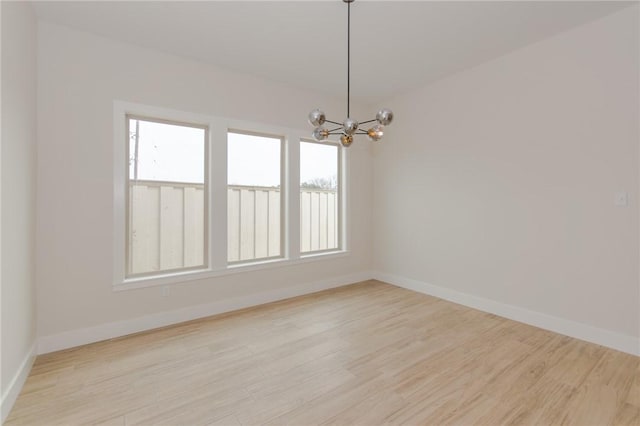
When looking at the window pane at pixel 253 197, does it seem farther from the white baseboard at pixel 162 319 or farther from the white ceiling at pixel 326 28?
the white ceiling at pixel 326 28

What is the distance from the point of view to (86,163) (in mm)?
2777

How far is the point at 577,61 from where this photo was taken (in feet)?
9.32

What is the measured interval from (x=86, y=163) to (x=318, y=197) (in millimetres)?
2931

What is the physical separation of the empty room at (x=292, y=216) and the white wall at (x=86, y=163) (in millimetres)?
19

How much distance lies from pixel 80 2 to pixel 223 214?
7.44 ft

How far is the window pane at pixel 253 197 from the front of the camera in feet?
12.4

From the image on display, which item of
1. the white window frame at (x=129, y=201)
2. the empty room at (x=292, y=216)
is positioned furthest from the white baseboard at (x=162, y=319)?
the white window frame at (x=129, y=201)

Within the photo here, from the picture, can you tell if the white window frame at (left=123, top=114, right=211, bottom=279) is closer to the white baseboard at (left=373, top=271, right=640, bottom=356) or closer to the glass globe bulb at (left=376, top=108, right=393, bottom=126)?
the glass globe bulb at (left=376, top=108, right=393, bottom=126)

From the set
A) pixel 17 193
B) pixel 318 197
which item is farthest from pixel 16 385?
pixel 318 197

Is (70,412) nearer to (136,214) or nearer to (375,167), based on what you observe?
(136,214)

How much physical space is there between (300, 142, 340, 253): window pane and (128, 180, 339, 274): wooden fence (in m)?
0.03

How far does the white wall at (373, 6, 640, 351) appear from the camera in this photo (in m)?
2.63

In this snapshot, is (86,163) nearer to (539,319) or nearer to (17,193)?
(17,193)

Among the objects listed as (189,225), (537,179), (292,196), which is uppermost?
(537,179)
